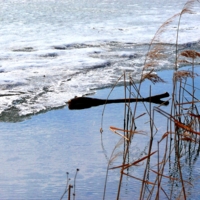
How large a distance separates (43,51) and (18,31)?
1947 millimetres

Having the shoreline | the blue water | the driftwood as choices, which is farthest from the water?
the shoreline

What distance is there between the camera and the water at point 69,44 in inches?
222

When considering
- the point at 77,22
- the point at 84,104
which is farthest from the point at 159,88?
the point at 77,22

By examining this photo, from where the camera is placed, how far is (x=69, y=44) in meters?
8.52

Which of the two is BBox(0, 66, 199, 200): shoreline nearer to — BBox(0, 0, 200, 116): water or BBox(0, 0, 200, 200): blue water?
BBox(0, 0, 200, 200): blue water

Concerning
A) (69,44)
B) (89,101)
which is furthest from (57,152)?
(69,44)

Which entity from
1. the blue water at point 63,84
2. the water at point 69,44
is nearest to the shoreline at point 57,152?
the blue water at point 63,84

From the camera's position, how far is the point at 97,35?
9367 millimetres

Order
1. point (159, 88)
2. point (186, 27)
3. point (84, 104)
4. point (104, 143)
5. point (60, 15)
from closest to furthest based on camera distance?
1. point (104, 143)
2. point (84, 104)
3. point (159, 88)
4. point (186, 27)
5. point (60, 15)

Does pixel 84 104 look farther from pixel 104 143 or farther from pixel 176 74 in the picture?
pixel 176 74

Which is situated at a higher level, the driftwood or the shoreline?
the driftwood

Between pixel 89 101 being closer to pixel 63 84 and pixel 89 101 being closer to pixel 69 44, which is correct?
pixel 63 84

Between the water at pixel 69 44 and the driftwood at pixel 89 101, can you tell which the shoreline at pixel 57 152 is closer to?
the driftwood at pixel 89 101

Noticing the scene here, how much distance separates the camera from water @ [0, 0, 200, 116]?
5.64m
